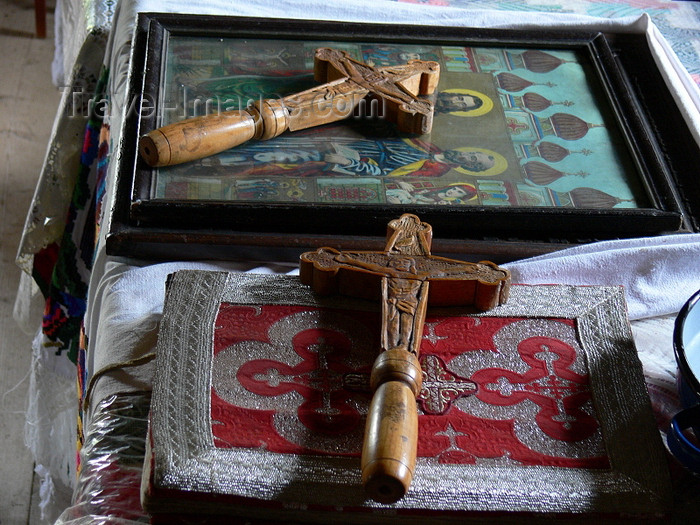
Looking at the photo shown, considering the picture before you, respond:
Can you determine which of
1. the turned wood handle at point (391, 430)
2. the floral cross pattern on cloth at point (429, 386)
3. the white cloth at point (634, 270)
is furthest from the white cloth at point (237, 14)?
the turned wood handle at point (391, 430)

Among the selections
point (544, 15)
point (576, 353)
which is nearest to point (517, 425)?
point (576, 353)

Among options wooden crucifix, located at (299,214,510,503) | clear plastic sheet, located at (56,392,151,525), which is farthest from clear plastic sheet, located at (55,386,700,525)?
wooden crucifix, located at (299,214,510,503)

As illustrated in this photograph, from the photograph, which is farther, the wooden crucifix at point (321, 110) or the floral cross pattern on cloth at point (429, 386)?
the wooden crucifix at point (321, 110)

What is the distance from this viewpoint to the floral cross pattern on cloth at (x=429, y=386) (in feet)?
2.42

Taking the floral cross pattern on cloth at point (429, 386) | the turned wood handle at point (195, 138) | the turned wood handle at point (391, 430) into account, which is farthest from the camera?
the turned wood handle at point (195, 138)

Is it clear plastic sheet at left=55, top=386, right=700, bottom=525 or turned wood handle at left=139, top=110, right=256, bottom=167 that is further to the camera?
turned wood handle at left=139, top=110, right=256, bottom=167

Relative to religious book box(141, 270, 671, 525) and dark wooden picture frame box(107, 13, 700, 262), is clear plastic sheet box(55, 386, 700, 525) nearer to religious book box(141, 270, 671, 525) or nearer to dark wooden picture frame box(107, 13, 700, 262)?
religious book box(141, 270, 671, 525)

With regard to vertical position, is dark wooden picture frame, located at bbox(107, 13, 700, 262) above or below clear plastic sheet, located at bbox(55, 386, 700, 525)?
above

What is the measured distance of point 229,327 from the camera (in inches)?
32.9

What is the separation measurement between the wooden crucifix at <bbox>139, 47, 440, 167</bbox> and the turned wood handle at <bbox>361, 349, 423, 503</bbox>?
15.7 inches

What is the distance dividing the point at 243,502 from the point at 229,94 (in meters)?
0.64

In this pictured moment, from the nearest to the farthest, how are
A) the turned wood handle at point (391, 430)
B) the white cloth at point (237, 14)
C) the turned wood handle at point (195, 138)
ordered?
the turned wood handle at point (391, 430) → the white cloth at point (237, 14) → the turned wood handle at point (195, 138)

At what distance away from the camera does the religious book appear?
69 cm

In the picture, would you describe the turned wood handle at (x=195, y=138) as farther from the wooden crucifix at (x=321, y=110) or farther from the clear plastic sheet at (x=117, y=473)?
the clear plastic sheet at (x=117, y=473)
